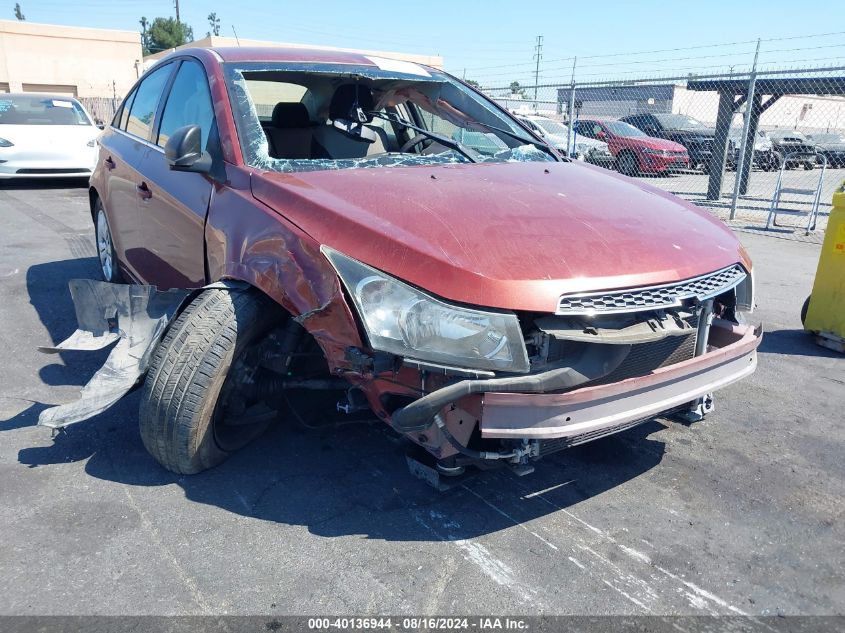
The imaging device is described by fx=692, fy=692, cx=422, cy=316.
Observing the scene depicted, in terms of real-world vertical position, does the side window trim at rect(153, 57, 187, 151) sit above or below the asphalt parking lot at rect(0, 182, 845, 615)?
above

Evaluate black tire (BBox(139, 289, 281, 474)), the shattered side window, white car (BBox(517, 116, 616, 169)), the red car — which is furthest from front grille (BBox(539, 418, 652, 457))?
the red car

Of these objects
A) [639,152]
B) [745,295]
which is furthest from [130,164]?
[639,152]

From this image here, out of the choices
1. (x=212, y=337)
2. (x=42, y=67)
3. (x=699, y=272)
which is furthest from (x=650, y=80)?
(x=42, y=67)

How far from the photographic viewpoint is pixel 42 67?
3609 cm

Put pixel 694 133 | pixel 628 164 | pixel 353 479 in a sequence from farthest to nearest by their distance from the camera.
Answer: pixel 694 133 → pixel 628 164 → pixel 353 479

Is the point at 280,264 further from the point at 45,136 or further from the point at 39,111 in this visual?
the point at 39,111

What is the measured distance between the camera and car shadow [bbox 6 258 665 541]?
282 cm

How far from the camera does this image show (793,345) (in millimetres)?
5129

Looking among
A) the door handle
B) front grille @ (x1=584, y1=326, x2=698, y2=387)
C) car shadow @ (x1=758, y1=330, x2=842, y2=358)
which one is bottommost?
car shadow @ (x1=758, y1=330, x2=842, y2=358)

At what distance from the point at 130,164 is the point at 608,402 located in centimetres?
341

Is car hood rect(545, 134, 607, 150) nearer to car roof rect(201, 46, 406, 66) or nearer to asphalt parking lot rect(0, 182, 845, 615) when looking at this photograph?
car roof rect(201, 46, 406, 66)

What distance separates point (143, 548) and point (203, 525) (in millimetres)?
234

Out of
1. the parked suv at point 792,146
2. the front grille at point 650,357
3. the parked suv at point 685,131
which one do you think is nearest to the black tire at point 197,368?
the front grille at point 650,357

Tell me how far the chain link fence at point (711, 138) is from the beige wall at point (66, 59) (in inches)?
1061
